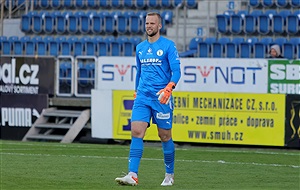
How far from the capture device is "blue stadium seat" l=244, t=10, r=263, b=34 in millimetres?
22872

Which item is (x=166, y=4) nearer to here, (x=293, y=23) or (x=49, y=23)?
(x=49, y=23)

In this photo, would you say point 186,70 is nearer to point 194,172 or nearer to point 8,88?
point 8,88

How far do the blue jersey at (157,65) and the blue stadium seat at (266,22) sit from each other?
1294cm

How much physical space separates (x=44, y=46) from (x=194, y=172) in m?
13.7

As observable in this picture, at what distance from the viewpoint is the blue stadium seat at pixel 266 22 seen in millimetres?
22672

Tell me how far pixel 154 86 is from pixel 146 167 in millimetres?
3031

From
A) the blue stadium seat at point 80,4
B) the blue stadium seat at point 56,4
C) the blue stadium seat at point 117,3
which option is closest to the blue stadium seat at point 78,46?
the blue stadium seat at point 117,3

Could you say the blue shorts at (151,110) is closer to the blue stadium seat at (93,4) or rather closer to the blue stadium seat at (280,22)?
the blue stadium seat at (280,22)

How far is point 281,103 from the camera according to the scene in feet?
55.9

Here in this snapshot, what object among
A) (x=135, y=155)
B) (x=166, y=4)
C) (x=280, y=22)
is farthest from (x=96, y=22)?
(x=135, y=155)

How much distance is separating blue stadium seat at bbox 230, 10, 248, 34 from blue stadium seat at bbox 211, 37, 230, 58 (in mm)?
1026

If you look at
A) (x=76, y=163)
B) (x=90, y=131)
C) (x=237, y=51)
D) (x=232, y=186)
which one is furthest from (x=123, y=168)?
(x=237, y=51)

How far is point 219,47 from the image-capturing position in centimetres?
2236

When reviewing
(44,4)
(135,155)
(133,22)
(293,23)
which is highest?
(44,4)
